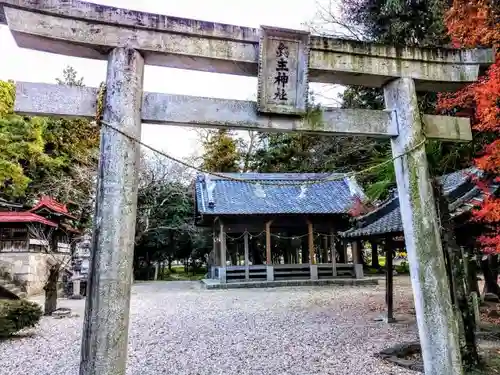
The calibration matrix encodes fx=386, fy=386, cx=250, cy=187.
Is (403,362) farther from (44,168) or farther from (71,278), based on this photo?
(44,168)

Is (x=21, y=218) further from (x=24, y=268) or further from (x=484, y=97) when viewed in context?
(x=484, y=97)

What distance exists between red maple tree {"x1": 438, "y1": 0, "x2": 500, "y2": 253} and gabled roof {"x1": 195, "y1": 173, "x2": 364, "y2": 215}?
957 centimetres

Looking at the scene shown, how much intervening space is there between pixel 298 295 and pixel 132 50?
1199 centimetres

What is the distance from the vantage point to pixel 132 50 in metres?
3.48

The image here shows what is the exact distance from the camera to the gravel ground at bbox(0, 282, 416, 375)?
18.4 feet

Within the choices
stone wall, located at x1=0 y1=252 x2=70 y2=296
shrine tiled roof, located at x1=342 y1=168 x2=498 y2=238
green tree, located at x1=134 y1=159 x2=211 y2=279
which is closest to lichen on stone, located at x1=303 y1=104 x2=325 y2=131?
shrine tiled roof, located at x1=342 y1=168 x2=498 y2=238

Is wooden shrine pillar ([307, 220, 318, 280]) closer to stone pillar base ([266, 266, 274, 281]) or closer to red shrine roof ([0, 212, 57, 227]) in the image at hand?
stone pillar base ([266, 266, 274, 281])

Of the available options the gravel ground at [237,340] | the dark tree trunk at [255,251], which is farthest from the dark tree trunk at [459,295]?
the dark tree trunk at [255,251]

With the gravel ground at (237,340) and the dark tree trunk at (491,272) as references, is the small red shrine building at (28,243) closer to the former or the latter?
the gravel ground at (237,340)

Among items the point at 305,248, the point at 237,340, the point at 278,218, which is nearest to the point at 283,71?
the point at 237,340

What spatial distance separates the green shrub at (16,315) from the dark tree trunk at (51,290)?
2.23m

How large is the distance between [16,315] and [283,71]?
7.40m

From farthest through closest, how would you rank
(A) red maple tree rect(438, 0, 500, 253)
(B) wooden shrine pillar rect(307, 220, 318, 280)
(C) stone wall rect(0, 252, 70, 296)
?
(B) wooden shrine pillar rect(307, 220, 318, 280) → (C) stone wall rect(0, 252, 70, 296) → (A) red maple tree rect(438, 0, 500, 253)

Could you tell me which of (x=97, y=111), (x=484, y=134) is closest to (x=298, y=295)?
(x=484, y=134)
